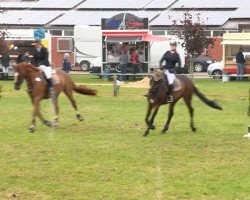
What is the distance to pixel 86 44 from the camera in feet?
167

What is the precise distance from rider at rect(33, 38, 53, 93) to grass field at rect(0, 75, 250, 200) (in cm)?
126

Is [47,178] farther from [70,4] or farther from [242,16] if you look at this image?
[70,4]

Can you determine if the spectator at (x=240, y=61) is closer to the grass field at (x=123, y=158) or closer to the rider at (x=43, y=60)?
the grass field at (x=123, y=158)

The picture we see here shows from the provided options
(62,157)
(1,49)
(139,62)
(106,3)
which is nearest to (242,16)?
(106,3)

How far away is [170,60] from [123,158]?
13.5 feet

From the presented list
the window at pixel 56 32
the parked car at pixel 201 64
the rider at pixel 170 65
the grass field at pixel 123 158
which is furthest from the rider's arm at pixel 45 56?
the window at pixel 56 32

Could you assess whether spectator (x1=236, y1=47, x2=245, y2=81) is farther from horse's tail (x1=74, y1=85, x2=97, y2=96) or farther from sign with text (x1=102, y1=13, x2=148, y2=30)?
horse's tail (x1=74, y1=85, x2=97, y2=96)

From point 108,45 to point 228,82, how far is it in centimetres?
838

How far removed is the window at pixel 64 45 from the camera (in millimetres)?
58469

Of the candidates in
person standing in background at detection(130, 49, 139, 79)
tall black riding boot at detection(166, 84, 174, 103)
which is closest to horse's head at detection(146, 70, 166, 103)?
tall black riding boot at detection(166, 84, 174, 103)

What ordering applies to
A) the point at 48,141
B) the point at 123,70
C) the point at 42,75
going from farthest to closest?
the point at 123,70, the point at 42,75, the point at 48,141

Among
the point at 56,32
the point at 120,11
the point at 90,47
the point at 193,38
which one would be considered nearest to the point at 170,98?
the point at 193,38

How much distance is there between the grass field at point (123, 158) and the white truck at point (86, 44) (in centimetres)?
2952

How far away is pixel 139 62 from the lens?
133 ft
